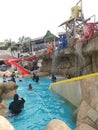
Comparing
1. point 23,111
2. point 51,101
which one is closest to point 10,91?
point 51,101

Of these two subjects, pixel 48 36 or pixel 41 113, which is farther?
pixel 48 36

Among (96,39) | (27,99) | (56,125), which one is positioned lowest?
(27,99)

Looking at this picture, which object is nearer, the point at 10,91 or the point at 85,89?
the point at 85,89

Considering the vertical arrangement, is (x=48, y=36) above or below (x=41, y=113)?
above

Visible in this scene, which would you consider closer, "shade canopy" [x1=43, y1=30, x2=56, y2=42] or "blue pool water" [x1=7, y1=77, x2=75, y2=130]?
"blue pool water" [x1=7, y1=77, x2=75, y2=130]

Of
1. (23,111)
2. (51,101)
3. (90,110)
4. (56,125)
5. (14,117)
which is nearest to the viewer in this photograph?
(56,125)

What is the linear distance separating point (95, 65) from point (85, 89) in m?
9.81

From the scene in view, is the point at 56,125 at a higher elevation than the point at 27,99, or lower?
higher

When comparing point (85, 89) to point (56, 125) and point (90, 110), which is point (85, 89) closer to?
point (90, 110)

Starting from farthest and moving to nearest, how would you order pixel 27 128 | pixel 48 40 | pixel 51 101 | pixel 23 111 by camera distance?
1. pixel 48 40
2. pixel 51 101
3. pixel 23 111
4. pixel 27 128

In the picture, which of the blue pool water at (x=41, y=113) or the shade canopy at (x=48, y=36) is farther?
the shade canopy at (x=48, y=36)

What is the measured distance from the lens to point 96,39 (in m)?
17.7

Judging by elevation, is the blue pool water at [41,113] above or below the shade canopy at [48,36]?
below

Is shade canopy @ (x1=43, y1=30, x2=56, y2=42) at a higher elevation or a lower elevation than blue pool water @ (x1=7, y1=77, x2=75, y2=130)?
higher
